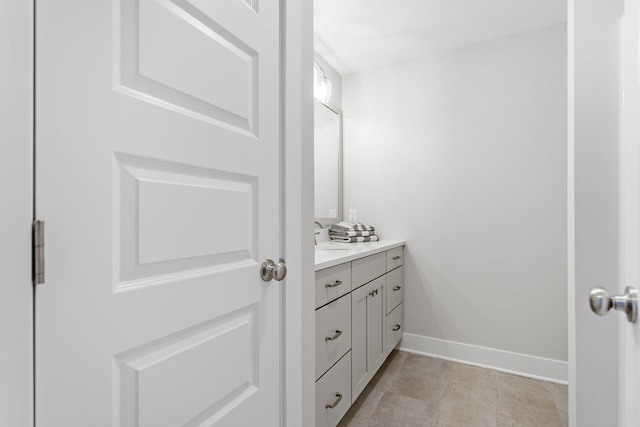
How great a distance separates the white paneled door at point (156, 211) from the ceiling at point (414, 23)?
138 cm

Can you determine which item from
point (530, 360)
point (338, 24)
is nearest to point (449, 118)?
point (338, 24)

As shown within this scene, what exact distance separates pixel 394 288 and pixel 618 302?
194 centimetres

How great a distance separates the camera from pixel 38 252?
17.7 inches

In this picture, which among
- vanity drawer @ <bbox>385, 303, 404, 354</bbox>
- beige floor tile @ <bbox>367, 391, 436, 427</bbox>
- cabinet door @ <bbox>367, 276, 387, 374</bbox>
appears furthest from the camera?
vanity drawer @ <bbox>385, 303, 404, 354</bbox>

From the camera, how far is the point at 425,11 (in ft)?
6.75

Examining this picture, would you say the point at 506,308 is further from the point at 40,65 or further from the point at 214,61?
the point at 40,65

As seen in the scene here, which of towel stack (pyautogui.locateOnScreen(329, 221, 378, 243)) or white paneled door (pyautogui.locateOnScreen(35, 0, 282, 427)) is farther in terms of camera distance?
towel stack (pyautogui.locateOnScreen(329, 221, 378, 243))

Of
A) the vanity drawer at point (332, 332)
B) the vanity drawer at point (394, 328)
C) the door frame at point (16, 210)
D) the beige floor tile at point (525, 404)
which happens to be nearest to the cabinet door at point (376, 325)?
the vanity drawer at point (394, 328)

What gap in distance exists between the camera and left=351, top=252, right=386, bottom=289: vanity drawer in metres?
1.77

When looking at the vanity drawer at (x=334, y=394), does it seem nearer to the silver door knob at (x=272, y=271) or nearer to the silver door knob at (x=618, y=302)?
the silver door knob at (x=272, y=271)

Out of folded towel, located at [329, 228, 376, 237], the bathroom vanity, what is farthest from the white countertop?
folded towel, located at [329, 228, 376, 237]

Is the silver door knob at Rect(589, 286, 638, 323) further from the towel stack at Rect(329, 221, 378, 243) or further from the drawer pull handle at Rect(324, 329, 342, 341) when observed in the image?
the towel stack at Rect(329, 221, 378, 243)

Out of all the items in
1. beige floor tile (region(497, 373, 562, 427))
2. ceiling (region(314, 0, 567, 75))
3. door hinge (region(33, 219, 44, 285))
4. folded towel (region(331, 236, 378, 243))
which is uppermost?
ceiling (region(314, 0, 567, 75))

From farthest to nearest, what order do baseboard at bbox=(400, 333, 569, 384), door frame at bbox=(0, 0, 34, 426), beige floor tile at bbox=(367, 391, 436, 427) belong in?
baseboard at bbox=(400, 333, 569, 384) → beige floor tile at bbox=(367, 391, 436, 427) → door frame at bbox=(0, 0, 34, 426)
